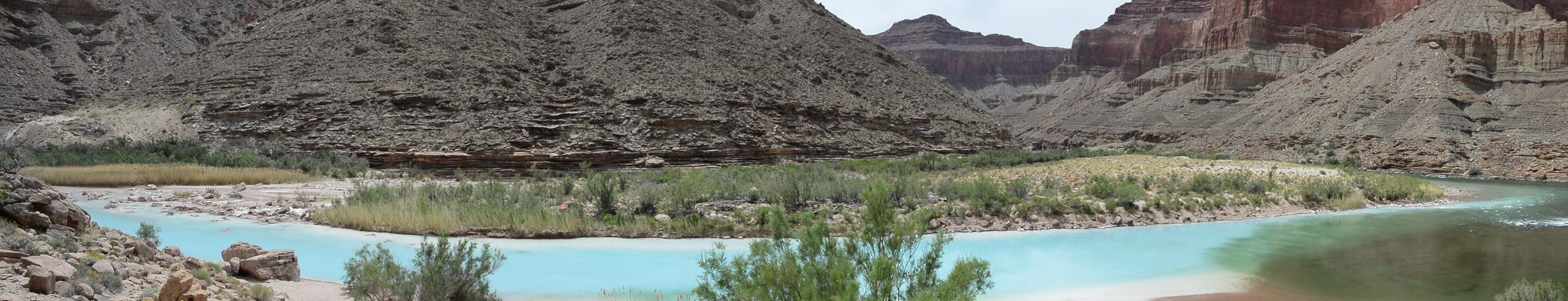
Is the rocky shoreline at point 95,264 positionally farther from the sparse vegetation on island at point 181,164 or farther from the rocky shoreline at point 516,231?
the sparse vegetation on island at point 181,164

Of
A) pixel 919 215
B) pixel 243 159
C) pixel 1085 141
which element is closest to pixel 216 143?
pixel 243 159

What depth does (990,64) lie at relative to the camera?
139125 millimetres

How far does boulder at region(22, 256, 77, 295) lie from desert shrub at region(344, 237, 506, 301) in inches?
73.4

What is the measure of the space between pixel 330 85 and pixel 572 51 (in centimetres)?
957

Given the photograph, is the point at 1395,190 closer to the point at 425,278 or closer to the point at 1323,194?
the point at 1323,194

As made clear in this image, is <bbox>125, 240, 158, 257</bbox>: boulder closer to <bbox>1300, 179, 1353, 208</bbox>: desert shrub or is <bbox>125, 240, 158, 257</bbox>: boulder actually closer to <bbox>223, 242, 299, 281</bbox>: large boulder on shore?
<bbox>223, 242, 299, 281</bbox>: large boulder on shore

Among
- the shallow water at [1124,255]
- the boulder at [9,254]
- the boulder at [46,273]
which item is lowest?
the shallow water at [1124,255]

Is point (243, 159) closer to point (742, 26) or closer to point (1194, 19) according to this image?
point (742, 26)

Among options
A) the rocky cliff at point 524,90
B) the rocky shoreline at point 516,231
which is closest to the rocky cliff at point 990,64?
the rocky cliff at point 524,90

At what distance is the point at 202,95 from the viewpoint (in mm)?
31422

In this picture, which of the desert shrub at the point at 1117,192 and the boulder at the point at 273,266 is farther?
the desert shrub at the point at 1117,192

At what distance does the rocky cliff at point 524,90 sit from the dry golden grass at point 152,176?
5.00 meters

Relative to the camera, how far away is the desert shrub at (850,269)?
196 inches

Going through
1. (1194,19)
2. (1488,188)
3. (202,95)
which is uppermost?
(1194,19)
